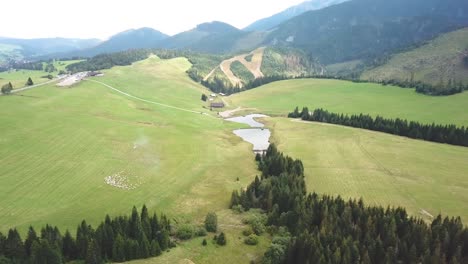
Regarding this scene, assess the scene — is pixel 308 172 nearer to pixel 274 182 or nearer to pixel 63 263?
pixel 274 182

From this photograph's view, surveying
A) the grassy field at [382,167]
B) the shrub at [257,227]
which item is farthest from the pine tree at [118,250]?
the grassy field at [382,167]

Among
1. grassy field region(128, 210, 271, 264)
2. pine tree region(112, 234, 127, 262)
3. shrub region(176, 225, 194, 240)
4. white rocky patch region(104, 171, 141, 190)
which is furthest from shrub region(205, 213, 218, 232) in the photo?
white rocky patch region(104, 171, 141, 190)

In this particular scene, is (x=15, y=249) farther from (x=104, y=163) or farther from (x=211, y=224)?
(x=104, y=163)

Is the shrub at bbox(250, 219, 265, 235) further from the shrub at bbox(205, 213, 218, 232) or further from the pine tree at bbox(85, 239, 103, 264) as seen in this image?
the pine tree at bbox(85, 239, 103, 264)

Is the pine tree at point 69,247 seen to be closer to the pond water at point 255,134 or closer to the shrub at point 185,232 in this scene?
the shrub at point 185,232

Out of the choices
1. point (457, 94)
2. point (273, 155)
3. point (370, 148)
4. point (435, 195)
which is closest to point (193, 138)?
point (273, 155)

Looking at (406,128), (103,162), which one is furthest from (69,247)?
(406,128)
